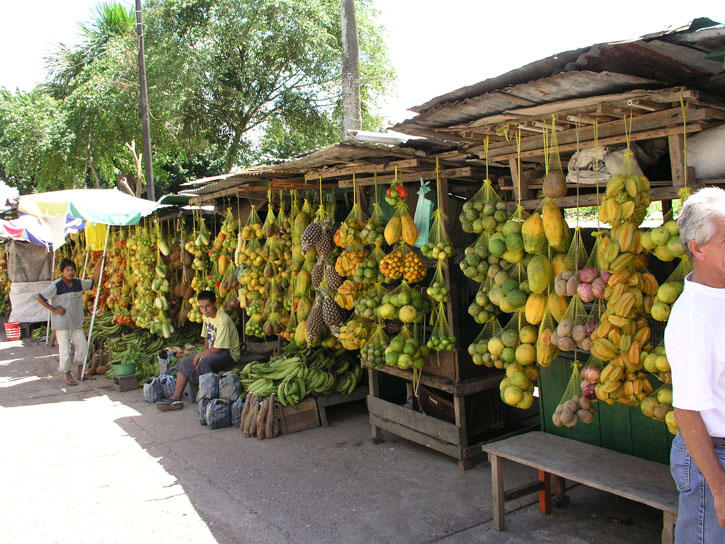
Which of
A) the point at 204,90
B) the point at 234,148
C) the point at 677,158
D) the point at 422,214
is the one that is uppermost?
the point at 204,90

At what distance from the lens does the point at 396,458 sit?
514cm

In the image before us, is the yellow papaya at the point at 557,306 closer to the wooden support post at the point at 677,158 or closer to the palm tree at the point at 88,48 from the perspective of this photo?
the wooden support post at the point at 677,158

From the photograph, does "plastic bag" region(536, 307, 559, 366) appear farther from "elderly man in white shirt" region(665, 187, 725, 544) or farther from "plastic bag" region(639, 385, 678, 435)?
"elderly man in white shirt" region(665, 187, 725, 544)

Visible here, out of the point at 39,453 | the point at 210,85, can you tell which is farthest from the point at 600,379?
the point at 210,85

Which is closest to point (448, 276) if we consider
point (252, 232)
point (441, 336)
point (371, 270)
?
point (441, 336)

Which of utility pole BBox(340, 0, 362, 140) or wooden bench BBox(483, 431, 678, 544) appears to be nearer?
wooden bench BBox(483, 431, 678, 544)

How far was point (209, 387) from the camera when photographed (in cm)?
657

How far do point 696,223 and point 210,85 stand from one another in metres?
16.0

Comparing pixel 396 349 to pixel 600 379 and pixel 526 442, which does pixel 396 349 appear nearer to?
pixel 526 442

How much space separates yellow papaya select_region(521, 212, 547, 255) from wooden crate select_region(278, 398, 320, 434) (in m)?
3.33

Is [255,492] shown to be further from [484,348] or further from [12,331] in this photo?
[12,331]

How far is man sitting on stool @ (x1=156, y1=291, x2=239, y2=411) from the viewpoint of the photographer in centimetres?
714

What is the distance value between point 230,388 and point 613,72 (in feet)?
16.8

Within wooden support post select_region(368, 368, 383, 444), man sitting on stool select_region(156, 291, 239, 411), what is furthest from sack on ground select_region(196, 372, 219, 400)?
wooden support post select_region(368, 368, 383, 444)
